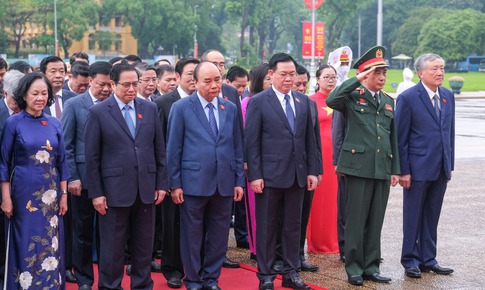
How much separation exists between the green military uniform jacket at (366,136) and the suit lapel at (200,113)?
1132 mm

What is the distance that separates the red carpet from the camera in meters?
6.39

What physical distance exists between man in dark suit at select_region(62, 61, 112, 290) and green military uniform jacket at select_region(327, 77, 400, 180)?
196 cm

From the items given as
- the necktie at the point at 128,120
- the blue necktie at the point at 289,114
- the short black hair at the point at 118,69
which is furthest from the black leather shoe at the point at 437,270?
the short black hair at the point at 118,69

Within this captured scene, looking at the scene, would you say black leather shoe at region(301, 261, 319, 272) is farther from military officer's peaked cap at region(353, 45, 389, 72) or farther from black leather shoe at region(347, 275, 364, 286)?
military officer's peaked cap at region(353, 45, 389, 72)

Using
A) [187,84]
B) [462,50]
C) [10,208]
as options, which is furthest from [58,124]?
[462,50]

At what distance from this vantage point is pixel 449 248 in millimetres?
7773

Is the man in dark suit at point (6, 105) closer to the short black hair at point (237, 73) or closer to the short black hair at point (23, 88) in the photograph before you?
the short black hair at point (23, 88)

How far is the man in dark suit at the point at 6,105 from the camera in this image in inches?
224

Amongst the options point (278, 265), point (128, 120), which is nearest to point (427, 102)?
point (278, 265)

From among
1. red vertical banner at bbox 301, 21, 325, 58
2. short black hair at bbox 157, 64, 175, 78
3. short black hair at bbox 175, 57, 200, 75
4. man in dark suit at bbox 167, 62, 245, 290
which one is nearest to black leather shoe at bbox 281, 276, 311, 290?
man in dark suit at bbox 167, 62, 245, 290

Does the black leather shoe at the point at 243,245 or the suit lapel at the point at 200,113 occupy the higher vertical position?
the suit lapel at the point at 200,113

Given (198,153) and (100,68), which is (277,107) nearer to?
(198,153)

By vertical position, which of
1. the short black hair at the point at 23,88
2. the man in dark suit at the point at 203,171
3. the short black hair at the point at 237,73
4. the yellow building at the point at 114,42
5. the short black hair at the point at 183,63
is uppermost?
the yellow building at the point at 114,42

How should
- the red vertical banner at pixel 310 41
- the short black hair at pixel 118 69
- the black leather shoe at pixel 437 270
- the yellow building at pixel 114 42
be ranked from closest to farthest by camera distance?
the short black hair at pixel 118 69
the black leather shoe at pixel 437 270
the red vertical banner at pixel 310 41
the yellow building at pixel 114 42
